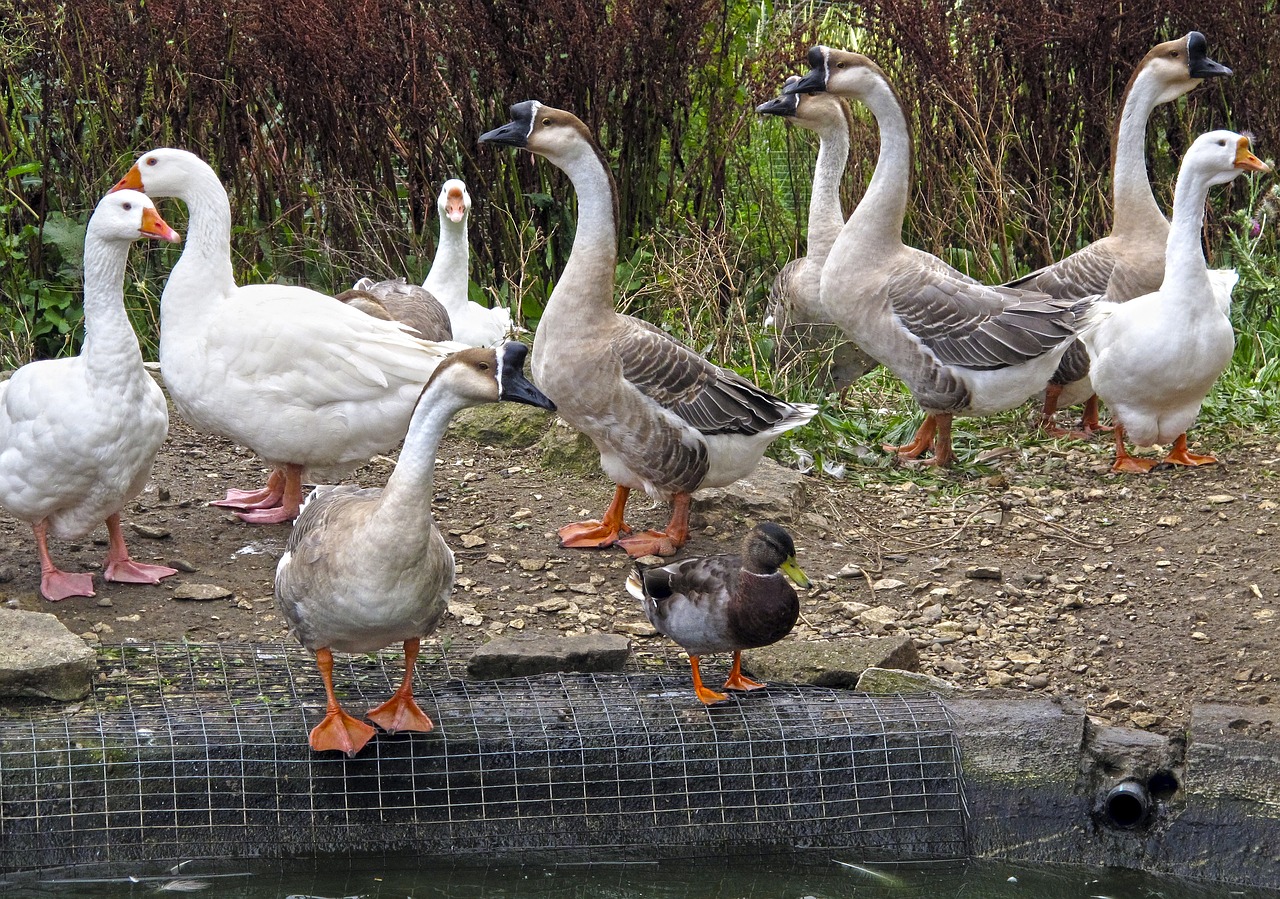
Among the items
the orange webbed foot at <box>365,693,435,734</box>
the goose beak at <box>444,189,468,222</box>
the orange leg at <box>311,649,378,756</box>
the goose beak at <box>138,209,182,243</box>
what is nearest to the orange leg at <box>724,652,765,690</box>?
the orange webbed foot at <box>365,693,435,734</box>

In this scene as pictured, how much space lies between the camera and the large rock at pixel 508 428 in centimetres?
667

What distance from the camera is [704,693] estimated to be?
411 cm

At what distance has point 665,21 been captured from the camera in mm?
7992

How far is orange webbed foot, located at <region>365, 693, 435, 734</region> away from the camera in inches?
152

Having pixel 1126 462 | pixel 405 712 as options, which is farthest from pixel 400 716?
pixel 1126 462

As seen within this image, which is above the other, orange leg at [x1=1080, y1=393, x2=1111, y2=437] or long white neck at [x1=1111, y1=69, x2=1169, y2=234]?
long white neck at [x1=1111, y1=69, x2=1169, y2=234]

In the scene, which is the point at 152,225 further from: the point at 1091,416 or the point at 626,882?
the point at 1091,416

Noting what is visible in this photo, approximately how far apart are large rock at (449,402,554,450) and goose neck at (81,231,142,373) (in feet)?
6.59

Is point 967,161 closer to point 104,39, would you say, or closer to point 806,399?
point 806,399

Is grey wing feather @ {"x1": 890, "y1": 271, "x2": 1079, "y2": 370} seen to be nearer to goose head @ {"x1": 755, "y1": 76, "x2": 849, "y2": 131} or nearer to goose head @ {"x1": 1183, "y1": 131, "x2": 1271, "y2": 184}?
goose head @ {"x1": 1183, "y1": 131, "x2": 1271, "y2": 184}

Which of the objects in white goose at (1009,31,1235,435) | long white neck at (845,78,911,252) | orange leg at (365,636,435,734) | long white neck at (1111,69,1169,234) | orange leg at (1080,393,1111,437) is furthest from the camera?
orange leg at (1080,393,1111,437)

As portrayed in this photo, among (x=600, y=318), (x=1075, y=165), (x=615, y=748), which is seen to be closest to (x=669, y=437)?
(x=600, y=318)

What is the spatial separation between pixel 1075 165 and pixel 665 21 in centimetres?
256

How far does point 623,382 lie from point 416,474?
182cm
